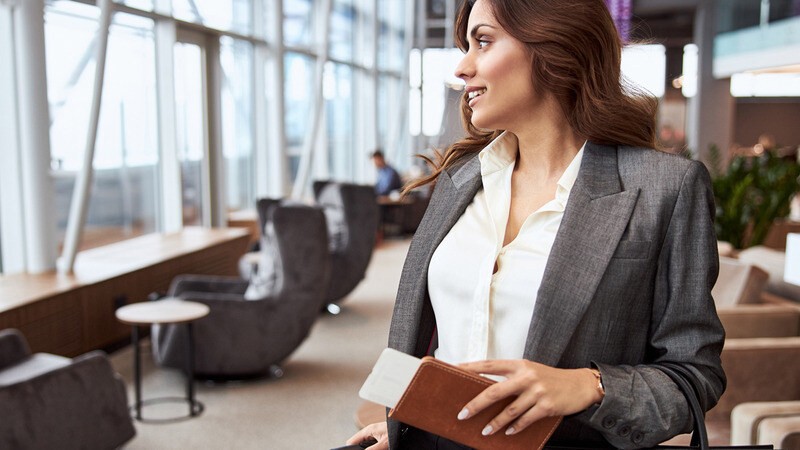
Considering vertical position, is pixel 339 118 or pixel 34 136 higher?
pixel 339 118

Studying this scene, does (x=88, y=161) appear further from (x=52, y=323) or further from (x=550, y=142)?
(x=550, y=142)

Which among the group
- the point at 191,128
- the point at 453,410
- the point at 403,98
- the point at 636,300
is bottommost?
the point at 453,410

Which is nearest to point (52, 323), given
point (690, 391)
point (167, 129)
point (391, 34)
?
point (167, 129)

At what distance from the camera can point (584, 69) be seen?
4.35 ft

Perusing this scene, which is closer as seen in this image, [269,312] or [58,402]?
[58,402]

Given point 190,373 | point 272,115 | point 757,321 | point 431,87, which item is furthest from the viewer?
point 431,87

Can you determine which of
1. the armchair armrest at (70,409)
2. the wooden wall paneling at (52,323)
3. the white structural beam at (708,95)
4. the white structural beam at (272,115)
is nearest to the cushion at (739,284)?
the armchair armrest at (70,409)

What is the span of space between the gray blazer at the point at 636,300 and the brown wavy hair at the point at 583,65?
88mm

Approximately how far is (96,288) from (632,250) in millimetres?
5028

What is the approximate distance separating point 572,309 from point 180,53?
789 cm

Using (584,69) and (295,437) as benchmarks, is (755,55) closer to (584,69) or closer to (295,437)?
(295,437)

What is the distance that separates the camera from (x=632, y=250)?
4.00ft

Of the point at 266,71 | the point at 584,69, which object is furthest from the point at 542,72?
the point at 266,71

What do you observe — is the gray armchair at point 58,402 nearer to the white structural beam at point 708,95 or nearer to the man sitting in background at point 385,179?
the man sitting in background at point 385,179
